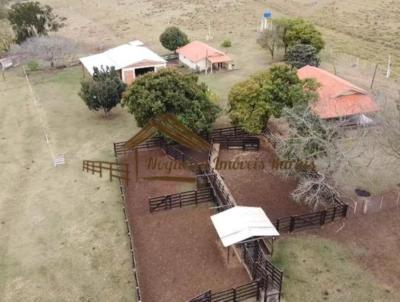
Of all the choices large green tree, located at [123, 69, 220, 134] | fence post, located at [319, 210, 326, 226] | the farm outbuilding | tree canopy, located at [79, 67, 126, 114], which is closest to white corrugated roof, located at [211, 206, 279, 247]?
fence post, located at [319, 210, 326, 226]

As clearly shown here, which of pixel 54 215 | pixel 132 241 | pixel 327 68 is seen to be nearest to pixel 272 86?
pixel 132 241

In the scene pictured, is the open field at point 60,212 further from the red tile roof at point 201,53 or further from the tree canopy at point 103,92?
the red tile roof at point 201,53

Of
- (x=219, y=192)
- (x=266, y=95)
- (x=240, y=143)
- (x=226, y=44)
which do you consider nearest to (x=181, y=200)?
(x=219, y=192)

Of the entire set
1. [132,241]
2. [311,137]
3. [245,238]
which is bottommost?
[132,241]

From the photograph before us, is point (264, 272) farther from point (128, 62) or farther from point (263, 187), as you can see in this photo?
point (128, 62)

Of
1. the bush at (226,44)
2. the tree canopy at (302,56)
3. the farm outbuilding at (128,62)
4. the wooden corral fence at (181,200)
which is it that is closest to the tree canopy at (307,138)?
the wooden corral fence at (181,200)

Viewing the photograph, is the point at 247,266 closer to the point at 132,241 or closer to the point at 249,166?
the point at 132,241

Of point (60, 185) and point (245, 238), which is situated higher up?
point (245, 238)
